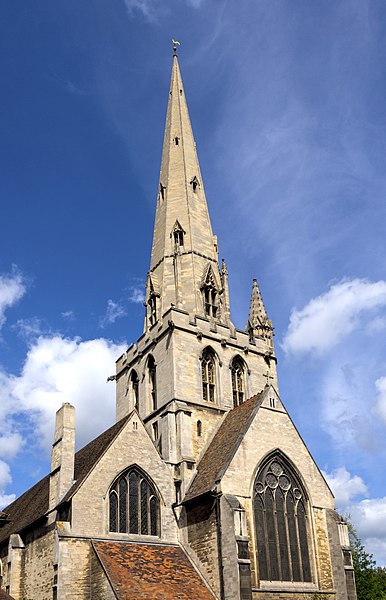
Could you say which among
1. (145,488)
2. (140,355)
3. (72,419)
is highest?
(140,355)

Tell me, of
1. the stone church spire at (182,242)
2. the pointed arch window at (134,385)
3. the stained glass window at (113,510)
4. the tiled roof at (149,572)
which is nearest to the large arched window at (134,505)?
the stained glass window at (113,510)

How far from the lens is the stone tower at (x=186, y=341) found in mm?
27953

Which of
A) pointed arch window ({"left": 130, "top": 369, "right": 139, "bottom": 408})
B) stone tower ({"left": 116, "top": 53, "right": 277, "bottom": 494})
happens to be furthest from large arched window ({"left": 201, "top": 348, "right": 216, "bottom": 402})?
pointed arch window ({"left": 130, "top": 369, "right": 139, "bottom": 408})

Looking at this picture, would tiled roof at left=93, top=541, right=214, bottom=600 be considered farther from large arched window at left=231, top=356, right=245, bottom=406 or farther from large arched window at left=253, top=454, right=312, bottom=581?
large arched window at left=231, top=356, right=245, bottom=406

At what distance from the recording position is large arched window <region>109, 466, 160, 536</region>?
76.2 ft

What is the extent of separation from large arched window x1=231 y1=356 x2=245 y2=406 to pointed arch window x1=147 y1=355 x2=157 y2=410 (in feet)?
12.6

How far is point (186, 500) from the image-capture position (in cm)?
2412

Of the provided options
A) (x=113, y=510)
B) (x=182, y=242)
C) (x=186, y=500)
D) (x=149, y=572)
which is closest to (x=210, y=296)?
(x=182, y=242)

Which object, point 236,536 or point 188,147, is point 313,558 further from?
point 188,147

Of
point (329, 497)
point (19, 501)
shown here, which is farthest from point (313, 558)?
point (19, 501)

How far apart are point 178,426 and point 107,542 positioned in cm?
629

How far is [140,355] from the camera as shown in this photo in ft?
104

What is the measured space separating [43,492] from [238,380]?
10555 millimetres

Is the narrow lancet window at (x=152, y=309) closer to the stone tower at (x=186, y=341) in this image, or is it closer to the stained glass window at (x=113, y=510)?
the stone tower at (x=186, y=341)
